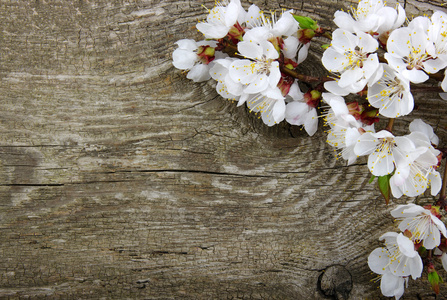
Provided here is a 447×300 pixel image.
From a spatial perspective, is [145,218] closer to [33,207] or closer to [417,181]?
[33,207]

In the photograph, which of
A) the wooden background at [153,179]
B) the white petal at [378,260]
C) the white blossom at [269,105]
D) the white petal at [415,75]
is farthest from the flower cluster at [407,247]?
the white blossom at [269,105]

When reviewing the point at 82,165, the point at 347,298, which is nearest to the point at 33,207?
the point at 82,165

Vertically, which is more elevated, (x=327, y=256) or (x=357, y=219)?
(x=357, y=219)

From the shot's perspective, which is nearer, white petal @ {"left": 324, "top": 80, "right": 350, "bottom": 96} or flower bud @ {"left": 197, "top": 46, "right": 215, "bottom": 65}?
white petal @ {"left": 324, "top": 80, "right": 350, "bottom": 96}

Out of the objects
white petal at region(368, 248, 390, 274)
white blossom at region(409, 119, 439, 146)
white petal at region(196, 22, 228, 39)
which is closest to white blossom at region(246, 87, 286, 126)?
white petal at region(196, 22, 228, 39)

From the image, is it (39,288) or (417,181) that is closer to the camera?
(417,181)

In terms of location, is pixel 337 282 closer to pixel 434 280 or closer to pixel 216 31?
pixel 434 280

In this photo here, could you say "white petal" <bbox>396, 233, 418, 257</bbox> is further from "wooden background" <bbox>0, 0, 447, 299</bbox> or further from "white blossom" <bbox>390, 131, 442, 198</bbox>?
"wooden background" <bbox>0, 0, 447, 299</bbox>
